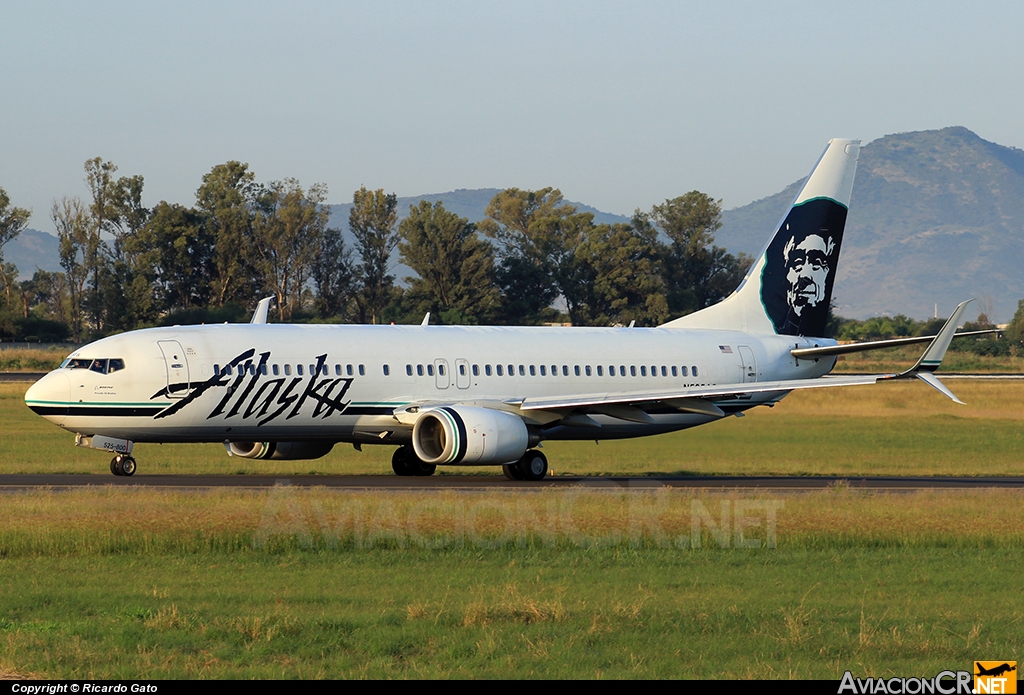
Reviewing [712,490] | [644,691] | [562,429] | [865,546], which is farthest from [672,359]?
[644,691]

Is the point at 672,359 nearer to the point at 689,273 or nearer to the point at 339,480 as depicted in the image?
the point at 339,480

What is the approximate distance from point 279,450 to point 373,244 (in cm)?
10740

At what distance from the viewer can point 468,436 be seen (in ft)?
109

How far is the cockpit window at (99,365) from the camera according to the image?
32.7 meters

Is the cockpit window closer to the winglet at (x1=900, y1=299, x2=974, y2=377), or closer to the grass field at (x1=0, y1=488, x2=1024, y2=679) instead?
the grass field at (x1=0, y1=488, x2=1024, y2=679)

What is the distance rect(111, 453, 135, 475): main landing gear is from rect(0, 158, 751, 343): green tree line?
7765 cm

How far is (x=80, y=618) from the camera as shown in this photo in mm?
15000

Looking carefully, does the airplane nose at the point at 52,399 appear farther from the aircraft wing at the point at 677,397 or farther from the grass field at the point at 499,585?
the aircraft wing at the point at 677,397

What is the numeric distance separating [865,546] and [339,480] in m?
15.2

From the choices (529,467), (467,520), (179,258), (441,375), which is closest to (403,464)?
(441,375)

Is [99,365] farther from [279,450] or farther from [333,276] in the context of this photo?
[333,276]

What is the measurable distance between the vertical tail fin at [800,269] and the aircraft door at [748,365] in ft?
4.85

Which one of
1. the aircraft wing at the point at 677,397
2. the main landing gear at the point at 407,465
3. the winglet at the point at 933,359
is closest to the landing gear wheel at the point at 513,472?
the aircraft wing at the point at 677,397

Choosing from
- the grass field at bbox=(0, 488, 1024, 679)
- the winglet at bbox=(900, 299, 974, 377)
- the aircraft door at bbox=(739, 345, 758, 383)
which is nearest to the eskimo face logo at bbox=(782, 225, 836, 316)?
the aircraft door at bbox=(739, 345, 758, 383)
